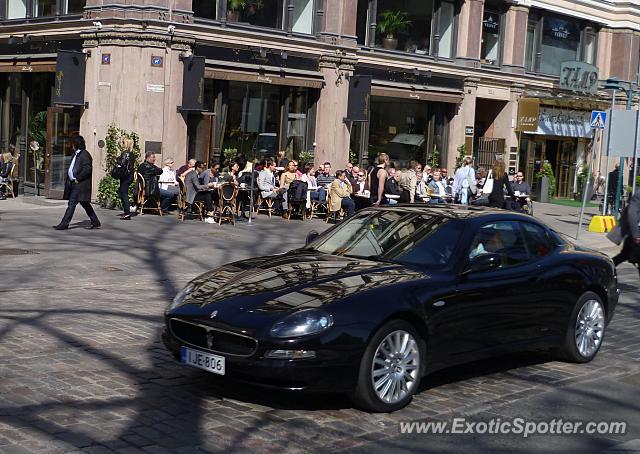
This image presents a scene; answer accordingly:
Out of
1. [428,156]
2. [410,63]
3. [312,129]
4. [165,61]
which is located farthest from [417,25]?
[165,61]

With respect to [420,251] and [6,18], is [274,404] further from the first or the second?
[6,18]

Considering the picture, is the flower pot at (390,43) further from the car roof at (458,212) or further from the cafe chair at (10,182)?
the car roof at (458,212)

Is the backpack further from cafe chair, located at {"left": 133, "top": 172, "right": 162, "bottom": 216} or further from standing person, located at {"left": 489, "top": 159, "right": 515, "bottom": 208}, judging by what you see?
standing person, located at {"left": 489, "top": 159, "right": 515, "bottom": 208}

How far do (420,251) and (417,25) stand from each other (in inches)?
925

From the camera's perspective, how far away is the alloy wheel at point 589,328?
8.96 metres

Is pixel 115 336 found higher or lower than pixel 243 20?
lower

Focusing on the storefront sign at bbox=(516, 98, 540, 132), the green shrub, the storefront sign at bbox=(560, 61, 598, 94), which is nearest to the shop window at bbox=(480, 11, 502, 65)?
the storefront sign at bbox=(516, 98, 540, 132)

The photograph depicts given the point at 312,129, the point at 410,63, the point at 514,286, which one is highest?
the point at 410,63

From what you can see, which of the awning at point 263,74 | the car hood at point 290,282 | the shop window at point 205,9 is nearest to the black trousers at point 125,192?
the awning at point 263,74

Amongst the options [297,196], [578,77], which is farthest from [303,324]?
[578,77]

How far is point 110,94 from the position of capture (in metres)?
22.8

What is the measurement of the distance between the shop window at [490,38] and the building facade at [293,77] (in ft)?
0.17

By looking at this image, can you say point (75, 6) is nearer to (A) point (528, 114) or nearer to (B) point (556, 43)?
(A) point (528, 114)

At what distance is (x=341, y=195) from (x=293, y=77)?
4.81 metres
